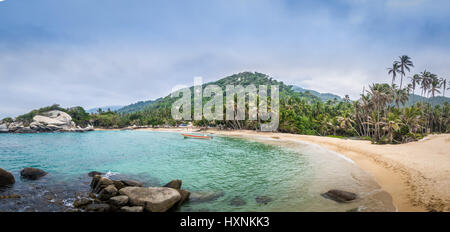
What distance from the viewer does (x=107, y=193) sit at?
11.0 m

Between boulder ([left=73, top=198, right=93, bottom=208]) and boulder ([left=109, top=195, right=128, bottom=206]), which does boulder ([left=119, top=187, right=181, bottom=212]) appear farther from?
boulder ([left=73, top=198, right=93, bottom=208])

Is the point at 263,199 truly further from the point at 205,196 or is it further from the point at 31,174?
the point at 31,174

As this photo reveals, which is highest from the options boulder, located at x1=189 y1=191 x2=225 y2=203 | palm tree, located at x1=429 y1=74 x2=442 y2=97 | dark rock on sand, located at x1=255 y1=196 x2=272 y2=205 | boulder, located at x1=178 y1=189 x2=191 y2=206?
palm tree, located at x1=429 y1=74 x2=442 y2=97

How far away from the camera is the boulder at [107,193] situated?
Answer: 10922 millimetres

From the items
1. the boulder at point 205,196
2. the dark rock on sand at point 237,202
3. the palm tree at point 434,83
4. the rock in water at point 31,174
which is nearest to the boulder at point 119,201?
the boulder at point 205,196

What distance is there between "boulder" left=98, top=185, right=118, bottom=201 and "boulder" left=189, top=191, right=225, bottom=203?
4452 millimetres

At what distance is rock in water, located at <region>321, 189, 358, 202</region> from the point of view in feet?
35.5

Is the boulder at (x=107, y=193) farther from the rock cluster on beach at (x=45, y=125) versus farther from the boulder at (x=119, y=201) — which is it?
the rock cluster on beach at (x=45, y=125)

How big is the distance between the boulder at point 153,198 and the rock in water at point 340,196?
29.4 ft

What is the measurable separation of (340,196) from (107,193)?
44.5ft

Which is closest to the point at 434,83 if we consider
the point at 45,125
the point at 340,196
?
the point at 340,196

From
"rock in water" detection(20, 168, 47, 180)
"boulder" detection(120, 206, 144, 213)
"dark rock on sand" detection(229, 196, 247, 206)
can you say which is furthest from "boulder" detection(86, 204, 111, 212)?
"rock in water" detection(20, 168, 47, 180)
